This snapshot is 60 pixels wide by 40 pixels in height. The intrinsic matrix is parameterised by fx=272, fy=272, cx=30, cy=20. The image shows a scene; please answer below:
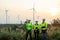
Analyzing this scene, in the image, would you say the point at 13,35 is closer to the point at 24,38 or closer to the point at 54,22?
the point at 24,38

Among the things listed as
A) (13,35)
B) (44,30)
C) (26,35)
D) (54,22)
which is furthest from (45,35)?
(54,22)

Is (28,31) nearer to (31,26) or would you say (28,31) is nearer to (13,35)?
(31,26)

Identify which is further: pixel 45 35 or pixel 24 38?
pixel 24 38

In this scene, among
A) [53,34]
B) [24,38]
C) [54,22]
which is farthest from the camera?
[54,22]

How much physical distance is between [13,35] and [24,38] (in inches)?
53.1

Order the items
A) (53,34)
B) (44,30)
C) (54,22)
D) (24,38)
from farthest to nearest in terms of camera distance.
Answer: (54,22) < (53,34) < (24,38) < (44,30)

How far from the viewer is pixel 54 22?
44469mm

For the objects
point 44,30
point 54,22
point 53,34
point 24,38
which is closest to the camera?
point 44,30

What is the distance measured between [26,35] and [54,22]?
60.3 ft

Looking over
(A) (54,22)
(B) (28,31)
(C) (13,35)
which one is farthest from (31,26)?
(A) (54,22)

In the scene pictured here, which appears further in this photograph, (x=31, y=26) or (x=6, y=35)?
(x=6, y=35)

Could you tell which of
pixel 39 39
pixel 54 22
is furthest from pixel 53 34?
pixel 54 22

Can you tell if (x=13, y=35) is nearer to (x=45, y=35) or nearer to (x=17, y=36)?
(x=17, y=36)

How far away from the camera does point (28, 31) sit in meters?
26.4
